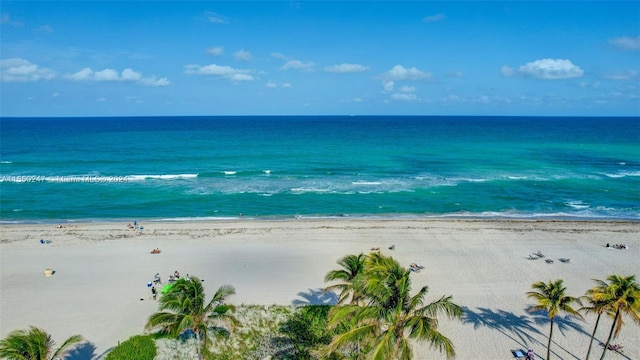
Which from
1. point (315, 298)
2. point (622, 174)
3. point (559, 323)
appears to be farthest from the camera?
point (622, 174)

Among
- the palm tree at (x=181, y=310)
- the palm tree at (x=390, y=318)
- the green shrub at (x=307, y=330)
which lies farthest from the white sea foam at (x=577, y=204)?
the palm tree at (x=181, y=310)

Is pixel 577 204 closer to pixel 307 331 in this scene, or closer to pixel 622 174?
pixel 622 174

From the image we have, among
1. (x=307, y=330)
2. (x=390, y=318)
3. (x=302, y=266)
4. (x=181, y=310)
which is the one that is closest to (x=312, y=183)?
(x=302, y=266)

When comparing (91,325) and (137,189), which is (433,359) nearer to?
(91,325)

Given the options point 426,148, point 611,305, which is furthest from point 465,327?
point 426,148

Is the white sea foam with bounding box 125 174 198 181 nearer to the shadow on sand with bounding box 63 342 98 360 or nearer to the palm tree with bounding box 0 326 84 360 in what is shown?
the shadow on sand with bounding box 63 342 98 360

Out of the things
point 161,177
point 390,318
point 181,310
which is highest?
point 390,318

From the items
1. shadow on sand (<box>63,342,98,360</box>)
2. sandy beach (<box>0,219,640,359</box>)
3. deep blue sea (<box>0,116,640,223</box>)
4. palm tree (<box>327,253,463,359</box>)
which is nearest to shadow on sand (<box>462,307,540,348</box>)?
sandy beach (<box>0,219,640,359</box>)
